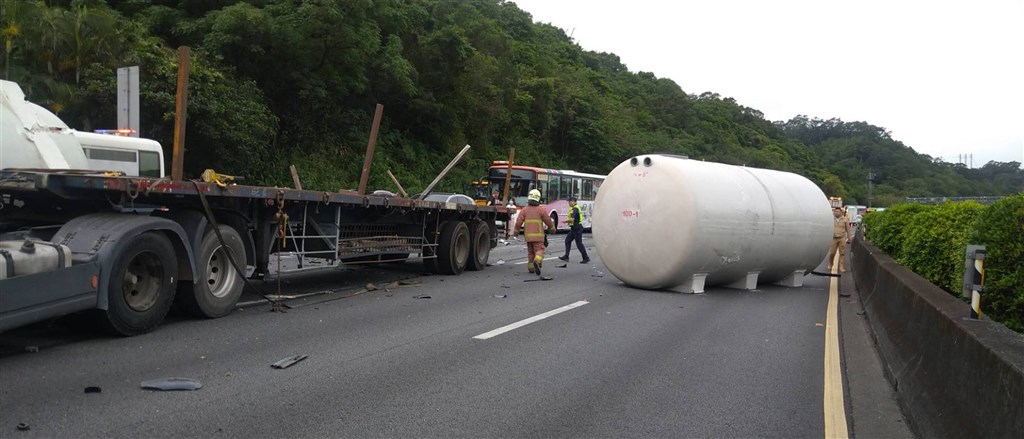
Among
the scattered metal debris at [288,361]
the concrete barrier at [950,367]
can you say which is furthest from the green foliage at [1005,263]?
the scattered metal debris at [288,361]

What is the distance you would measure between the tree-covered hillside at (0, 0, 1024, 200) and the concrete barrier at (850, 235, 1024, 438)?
51.3 ft

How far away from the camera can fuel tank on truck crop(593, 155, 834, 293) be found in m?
12.3

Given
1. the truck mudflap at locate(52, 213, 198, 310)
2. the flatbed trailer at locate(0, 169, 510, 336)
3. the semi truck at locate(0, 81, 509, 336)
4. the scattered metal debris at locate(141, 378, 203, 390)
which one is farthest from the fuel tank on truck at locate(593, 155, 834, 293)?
the scattered metal debris at locate(141, 378, 203, 390)

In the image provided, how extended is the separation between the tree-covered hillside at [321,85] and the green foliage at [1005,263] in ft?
53.1

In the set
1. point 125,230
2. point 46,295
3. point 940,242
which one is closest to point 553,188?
point 940,242

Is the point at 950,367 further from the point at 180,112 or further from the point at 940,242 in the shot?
the point at 180,112

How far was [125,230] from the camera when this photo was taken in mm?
7008

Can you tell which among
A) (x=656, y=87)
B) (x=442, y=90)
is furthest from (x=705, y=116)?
(x=442, y=90)

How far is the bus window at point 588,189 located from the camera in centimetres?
3788

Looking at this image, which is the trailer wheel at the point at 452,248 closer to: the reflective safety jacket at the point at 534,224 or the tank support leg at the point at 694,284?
the reflective safety jacket at the point at 534,224

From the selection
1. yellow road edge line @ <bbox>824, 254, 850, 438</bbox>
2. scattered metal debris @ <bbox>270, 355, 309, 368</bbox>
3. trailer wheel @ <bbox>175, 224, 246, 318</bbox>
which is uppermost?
trailer wheel @ <bbox>175, 224, 246, 318</bbox>

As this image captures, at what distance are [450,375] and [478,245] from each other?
9467 mm

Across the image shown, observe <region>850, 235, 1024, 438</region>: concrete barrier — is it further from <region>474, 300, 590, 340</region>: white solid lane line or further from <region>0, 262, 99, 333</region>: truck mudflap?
<region>0, 262, 99, 333</region>: truck mudflap

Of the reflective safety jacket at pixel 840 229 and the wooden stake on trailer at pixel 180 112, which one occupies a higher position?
the wooden stake on trailer at pixel 180 112
